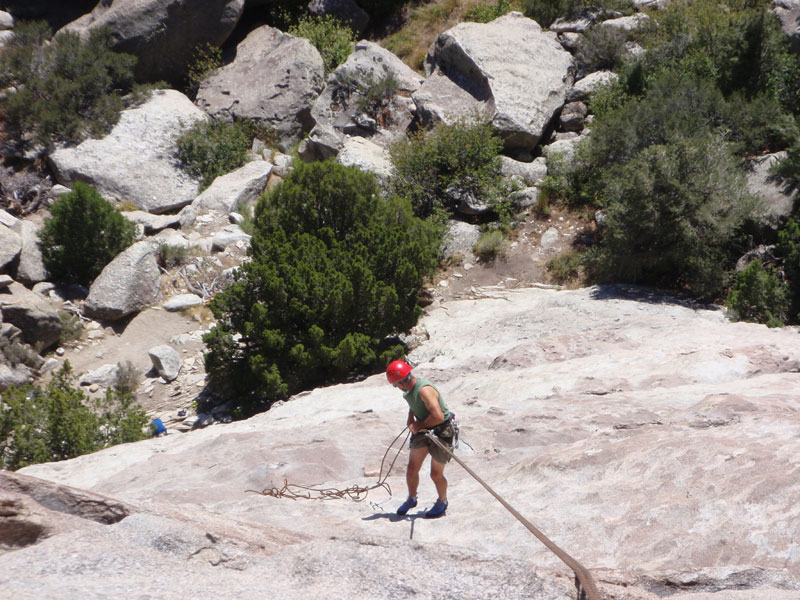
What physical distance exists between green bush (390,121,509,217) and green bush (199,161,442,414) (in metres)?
3.86

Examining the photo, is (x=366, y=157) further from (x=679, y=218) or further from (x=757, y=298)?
(x=757, y=298)

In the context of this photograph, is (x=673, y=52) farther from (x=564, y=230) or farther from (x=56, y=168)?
(x=56, y=168)

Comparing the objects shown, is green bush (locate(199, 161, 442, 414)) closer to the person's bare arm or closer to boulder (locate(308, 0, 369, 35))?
the person's bare arm

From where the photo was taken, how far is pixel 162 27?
21094 millimetres

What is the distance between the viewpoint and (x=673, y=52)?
1814cm

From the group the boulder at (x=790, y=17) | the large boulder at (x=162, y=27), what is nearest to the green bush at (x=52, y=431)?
the large boulder at (x=162, y=27)

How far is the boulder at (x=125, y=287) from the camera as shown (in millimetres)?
14242

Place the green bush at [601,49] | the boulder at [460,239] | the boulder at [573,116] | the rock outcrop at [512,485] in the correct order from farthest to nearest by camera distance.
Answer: the green bush at [601,49] → the boulder at [573,116] → the boulder at [460,239] → the rock outcrop at [512,485]

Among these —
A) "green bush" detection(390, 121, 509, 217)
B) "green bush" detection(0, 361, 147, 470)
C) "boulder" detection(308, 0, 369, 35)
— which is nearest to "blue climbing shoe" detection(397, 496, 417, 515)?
"green bush" detection(0, 361, 147, 470)

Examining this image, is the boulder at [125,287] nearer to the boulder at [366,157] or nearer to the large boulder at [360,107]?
the boulder at [366,157]

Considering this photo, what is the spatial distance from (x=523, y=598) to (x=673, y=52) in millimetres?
18469

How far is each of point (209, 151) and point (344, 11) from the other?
8.52m

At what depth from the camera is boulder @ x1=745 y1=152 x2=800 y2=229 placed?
13.1 meters

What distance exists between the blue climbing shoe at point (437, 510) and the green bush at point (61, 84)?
17410 mm
